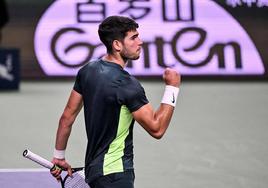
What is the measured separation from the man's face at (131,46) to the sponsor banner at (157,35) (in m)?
12.1

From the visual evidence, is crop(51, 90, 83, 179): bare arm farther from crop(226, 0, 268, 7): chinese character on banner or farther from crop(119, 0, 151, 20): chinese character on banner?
crop(226, 0, 268, 7): chinese character on banner

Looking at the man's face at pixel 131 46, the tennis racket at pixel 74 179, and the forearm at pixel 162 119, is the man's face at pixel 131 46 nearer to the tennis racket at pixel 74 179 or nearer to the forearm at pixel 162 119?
the forearm at pixel 162 119

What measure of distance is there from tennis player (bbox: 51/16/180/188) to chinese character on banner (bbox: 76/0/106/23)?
12128 millimetres

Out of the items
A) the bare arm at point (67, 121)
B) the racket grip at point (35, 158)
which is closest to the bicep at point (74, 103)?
the bare arm at point (67, 121)

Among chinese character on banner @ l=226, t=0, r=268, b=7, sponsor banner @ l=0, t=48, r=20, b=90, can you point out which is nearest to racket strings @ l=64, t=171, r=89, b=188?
sponsor banner @ l=0, t=48, r=20, b=90

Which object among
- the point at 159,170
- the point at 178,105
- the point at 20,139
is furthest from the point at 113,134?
the point at 178,105

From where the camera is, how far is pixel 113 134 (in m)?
3.58

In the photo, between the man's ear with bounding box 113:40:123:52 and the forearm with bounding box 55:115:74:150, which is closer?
the man's ear with bounding box 113:40:123:52

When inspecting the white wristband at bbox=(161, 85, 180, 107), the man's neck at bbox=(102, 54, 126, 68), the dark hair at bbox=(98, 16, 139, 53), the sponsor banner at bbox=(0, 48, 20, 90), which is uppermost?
the dark hair at bbox=(98, 16, 139, 53)

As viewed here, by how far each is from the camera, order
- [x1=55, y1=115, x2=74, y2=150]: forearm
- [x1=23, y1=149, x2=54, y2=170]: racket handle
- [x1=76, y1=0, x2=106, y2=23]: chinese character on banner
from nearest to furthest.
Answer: [x1=23, y1=149, x2=54, y2=170]: racket handle, [x1=55, y1=115, x2=74, y2=150]: forearm, [x1=76, y1=0, x2=106, y2=23]: chinese character on banner

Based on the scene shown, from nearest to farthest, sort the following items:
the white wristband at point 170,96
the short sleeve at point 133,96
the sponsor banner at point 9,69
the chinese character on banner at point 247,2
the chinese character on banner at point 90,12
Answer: the short sleeve at point 133,96, the white wristband at point 170,96, the sponsor banner at point 9,69, the chinese character on banner at point 90,12, the chinese character on banner at point 247,2

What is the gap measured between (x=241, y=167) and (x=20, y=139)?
10.8 feet

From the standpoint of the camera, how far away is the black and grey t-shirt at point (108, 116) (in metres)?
3.50

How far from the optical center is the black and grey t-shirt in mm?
3504
